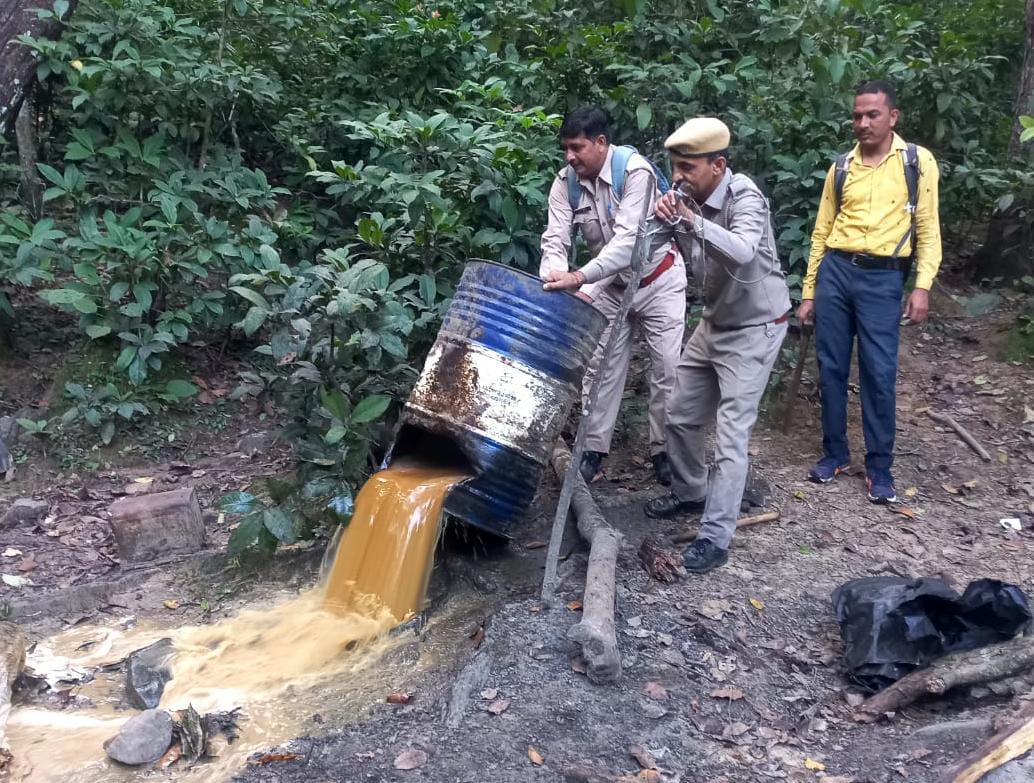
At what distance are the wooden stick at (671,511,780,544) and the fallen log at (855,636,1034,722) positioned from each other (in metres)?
1.25

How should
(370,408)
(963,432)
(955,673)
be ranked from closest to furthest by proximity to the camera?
1. (955,673)
2. (370,408)
3. (963,432)

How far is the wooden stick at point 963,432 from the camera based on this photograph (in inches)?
199

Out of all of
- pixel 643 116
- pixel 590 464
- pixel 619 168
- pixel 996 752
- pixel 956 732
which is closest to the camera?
pixel 996 752

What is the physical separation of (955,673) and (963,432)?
8.38 feet

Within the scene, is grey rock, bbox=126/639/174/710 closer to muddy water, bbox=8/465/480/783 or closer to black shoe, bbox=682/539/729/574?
muddy water, bbox=8/465/480/783

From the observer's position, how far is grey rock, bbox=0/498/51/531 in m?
4.67

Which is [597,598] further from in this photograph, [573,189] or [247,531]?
[573,189]

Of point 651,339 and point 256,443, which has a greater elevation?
point 651,339

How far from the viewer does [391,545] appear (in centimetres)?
395

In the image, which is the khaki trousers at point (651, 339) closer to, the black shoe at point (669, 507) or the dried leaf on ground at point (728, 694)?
the black shoe at point (669, 507)

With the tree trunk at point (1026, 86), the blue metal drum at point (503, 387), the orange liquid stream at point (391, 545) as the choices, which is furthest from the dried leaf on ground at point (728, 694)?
the tree trunk at point (1026, 86)

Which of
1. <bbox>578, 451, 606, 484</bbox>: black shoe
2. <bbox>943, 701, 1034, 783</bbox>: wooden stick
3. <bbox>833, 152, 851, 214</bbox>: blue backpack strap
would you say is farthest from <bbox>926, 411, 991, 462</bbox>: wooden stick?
<bbox>943, 701, 1034, 783</bbox>: wooden stick

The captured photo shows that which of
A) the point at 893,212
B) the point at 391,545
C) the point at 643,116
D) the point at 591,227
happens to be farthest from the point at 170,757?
the point at 643,116

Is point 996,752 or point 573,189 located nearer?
point 996,752
